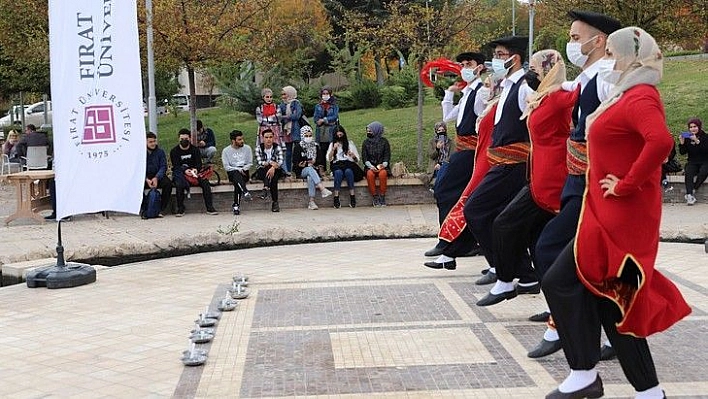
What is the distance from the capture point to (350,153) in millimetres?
14430

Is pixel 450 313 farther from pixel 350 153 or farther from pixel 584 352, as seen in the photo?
pixel 350 153

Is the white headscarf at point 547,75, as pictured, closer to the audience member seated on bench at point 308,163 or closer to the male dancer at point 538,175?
the male dancer at point 538,175

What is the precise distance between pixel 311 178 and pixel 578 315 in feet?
33.4

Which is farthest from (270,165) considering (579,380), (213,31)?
(579,380)

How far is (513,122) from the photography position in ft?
21.6

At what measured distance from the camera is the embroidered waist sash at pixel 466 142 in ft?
26.0

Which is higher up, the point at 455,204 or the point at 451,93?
the point at 451,93

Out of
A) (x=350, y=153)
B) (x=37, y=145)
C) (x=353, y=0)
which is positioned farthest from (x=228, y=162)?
(x=353, y=0)

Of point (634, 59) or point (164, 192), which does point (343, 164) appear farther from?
point (634, 59)

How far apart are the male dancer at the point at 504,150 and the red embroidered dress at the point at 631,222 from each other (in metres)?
2.31

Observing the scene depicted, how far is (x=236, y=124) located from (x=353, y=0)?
21.0 feet

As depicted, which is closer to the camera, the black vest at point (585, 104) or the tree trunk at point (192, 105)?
the black vest at point (585, 104)

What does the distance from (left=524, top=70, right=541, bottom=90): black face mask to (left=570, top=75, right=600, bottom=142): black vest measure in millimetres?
1212

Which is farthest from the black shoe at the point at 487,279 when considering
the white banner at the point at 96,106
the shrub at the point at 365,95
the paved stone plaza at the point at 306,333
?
the shrub at the point at 365,95
